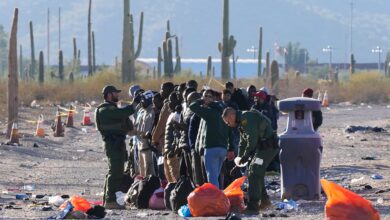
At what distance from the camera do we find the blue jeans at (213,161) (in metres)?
18.6

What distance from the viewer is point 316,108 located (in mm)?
20141

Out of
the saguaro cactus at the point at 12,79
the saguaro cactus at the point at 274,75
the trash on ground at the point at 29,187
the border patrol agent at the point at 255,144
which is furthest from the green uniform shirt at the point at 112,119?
the saguaro cactus at the point at 274,75

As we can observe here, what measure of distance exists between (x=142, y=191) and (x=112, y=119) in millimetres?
1065

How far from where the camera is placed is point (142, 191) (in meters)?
18.8

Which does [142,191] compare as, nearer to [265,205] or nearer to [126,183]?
[126,183]

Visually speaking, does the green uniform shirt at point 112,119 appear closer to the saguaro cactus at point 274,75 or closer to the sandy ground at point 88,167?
the sandy ground at point 88,167

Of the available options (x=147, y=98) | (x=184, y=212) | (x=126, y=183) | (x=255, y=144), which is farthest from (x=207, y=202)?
(x=147, y=98)

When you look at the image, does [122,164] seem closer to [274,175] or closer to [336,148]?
[274,175]

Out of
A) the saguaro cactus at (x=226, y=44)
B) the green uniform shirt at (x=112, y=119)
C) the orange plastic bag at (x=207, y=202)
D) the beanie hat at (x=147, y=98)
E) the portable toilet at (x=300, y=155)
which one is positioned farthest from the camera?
the saguaro cactus at (x=226, y=44)

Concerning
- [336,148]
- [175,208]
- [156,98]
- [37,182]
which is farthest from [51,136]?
[175,208]

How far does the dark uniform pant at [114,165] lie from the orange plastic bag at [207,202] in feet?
7.19

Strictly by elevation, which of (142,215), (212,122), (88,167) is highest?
(212,122)

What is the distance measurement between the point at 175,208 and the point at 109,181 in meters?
1.71

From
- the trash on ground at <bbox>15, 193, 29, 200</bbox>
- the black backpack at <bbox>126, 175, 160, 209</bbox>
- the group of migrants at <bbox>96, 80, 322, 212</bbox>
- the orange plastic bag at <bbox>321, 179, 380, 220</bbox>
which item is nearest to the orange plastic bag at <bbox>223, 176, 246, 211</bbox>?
the group of migrants at <bbox>96, 80, 322, 212</bbox>
